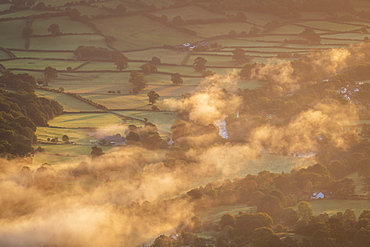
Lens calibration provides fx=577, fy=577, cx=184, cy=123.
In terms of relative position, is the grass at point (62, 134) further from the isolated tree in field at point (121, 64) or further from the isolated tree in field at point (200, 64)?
the isolated tree in field at point (200, 64)

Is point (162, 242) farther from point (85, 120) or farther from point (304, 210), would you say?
point (85, 120)

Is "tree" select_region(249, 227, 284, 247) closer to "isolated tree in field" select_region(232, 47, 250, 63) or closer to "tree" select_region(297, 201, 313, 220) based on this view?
"tree" select_region(297, 201, 313, 220)

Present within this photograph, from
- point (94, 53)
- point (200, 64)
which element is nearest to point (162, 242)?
point (200, 64)

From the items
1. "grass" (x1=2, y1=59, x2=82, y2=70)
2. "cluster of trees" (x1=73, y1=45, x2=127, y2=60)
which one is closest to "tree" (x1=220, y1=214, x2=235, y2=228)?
"grass" (x1=2, y1=59, x2=82, y2=70)

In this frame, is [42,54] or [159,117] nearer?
[159,117]

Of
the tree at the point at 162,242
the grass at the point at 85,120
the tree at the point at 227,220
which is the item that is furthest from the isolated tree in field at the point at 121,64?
the tree at the point at 162,242

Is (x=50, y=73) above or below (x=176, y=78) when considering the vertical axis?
above

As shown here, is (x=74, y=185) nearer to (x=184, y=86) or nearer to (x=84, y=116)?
(x=84, y=116)
